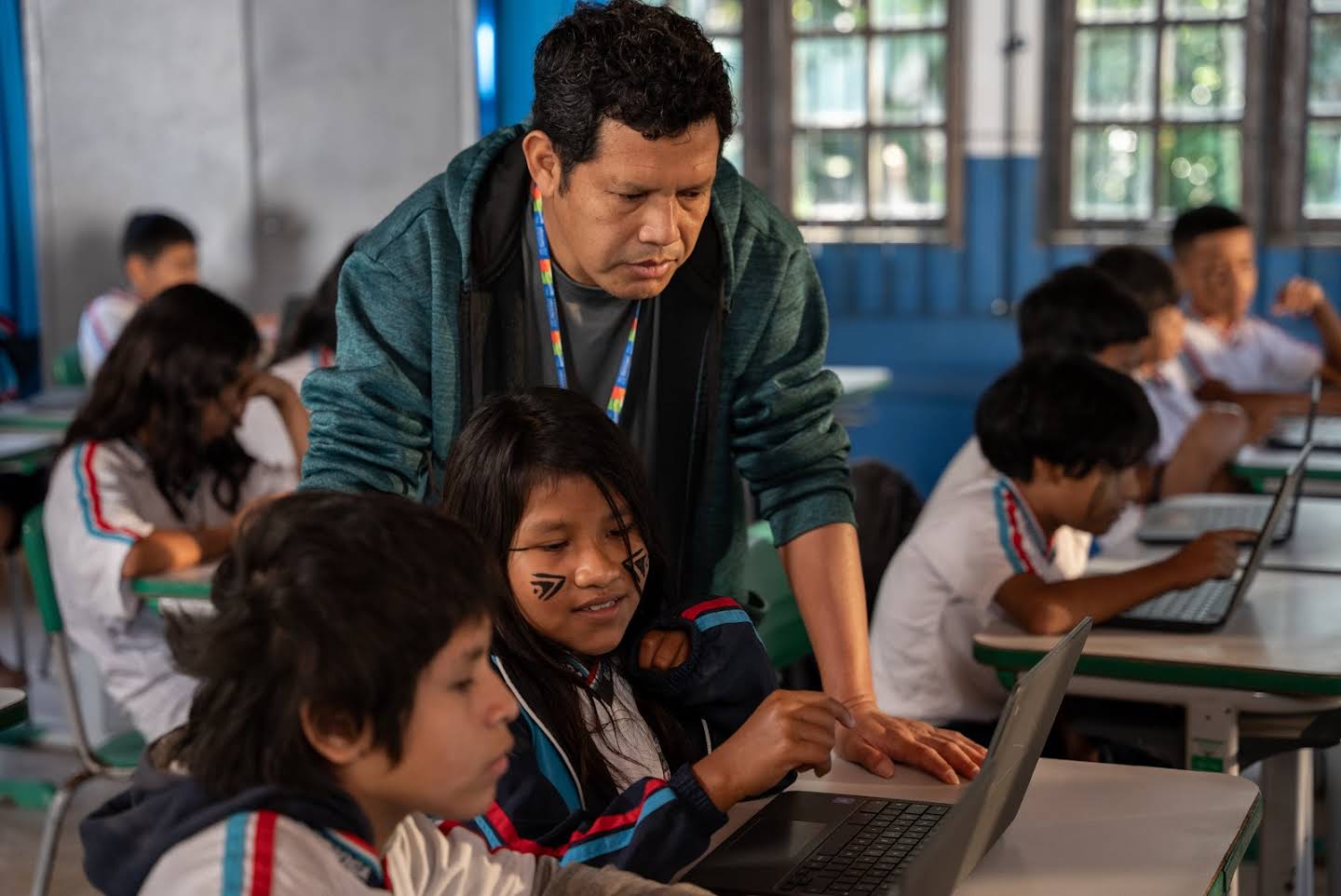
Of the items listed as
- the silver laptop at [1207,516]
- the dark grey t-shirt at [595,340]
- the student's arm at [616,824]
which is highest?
the dark grey t-shirt at [595,340]

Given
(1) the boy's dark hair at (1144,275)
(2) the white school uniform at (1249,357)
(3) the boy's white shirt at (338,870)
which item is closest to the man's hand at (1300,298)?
(2) the white school uniform at (1249,357)

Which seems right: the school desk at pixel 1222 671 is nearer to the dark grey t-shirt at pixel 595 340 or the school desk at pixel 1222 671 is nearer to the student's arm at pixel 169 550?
the dark grey t-shirt at pixel 595 340

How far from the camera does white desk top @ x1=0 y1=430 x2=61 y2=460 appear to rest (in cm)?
422

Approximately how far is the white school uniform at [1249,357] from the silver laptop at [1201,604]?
222cm

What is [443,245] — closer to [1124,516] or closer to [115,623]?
[115,623]

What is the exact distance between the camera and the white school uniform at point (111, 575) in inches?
109

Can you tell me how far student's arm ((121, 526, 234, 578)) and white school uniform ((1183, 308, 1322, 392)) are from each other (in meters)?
2.85

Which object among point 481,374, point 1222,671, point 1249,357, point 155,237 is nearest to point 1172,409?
point 1249,357

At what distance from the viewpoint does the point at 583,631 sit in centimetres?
148

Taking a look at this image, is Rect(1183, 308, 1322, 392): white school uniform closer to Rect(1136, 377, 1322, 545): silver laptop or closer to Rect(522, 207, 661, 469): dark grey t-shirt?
Rect(1136, 377, 1322, 545): silver laptop

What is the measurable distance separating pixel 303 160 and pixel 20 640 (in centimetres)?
282

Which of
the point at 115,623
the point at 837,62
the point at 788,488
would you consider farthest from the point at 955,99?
the point at 788,488

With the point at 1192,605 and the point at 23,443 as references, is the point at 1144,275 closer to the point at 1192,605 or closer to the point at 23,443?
the point at 1192,605

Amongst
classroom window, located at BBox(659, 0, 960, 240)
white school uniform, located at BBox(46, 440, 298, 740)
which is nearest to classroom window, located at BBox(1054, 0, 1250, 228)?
classroom window, located at BBox(659, 0, 960, 240)
